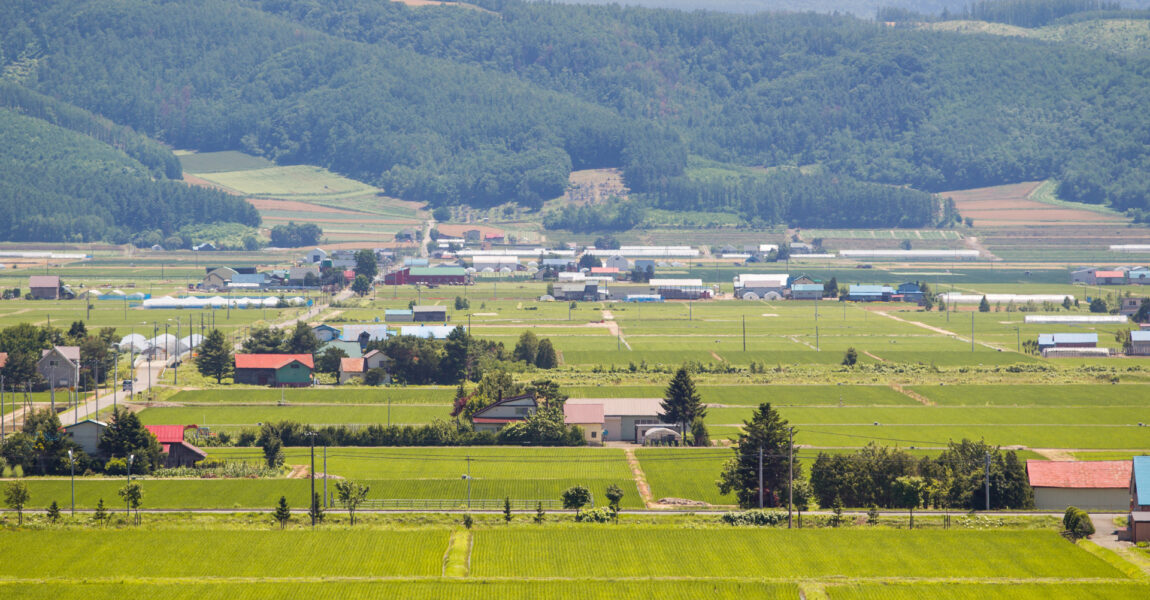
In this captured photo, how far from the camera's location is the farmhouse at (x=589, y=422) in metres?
48.3

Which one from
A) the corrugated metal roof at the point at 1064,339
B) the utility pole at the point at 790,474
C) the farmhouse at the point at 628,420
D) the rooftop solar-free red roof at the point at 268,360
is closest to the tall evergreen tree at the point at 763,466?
the utility pole at the point at 790,474

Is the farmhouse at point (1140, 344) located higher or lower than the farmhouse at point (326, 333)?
lower

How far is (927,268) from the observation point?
138 meters

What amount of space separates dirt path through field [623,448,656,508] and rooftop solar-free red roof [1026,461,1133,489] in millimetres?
10850

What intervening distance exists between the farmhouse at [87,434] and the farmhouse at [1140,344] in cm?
5295

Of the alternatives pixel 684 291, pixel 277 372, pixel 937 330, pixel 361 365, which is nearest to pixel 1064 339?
pixel 937 330

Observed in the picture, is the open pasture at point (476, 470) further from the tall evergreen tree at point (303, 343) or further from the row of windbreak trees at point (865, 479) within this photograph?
the tall evergreen tree at point (303, 343)

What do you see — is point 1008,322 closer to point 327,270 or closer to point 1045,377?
point 1045,377

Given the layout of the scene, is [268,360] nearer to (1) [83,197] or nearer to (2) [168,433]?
(2) [168,433]

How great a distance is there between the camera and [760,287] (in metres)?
110

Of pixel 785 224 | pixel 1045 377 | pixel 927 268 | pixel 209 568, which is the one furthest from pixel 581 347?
pixel 785 224

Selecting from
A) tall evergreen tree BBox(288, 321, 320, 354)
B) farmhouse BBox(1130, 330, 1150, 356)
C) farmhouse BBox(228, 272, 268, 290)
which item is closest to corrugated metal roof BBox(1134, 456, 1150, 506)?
farmhouse BBox(1130, 330, 1150, 356)

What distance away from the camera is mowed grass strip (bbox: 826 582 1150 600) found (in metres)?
30.5

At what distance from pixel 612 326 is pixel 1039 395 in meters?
33.0
